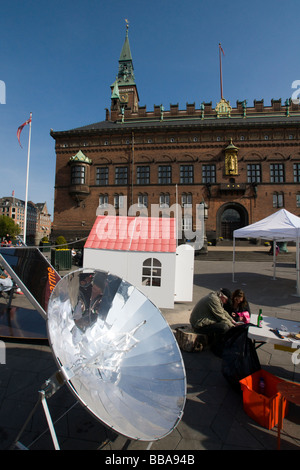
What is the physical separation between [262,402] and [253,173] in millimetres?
33042

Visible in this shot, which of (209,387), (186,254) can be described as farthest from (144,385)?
(186,254)

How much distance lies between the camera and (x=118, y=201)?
34125mm

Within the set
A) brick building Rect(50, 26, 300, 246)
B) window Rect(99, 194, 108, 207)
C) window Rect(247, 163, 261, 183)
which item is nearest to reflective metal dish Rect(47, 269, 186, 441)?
brick building Rect(50, 26, 300, 246)

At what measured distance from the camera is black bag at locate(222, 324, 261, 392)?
12.0ft

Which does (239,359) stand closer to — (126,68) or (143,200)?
(143,200)

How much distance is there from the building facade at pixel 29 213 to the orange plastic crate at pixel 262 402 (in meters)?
Result: 87.5

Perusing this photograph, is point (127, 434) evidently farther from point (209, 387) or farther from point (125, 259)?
point (125, 259)

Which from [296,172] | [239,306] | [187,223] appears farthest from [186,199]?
[239,306]

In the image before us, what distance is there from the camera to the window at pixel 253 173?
31.8m

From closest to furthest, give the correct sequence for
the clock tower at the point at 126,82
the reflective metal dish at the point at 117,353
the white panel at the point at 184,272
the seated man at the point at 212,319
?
the reflective metal dish at the point at 117,353, the seated man at the point at 212,319, the white panel at the point at 184,272, the clock tower at the point at 126,82

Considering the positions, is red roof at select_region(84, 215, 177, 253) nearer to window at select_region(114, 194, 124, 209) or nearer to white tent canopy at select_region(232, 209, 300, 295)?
white tent canopy at select_region(232, 209, 300, 295)

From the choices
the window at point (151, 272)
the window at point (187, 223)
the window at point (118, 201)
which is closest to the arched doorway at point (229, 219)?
the window at point (187, 223)

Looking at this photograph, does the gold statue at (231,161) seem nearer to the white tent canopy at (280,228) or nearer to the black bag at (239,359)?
the white tent canopy at (280,228)

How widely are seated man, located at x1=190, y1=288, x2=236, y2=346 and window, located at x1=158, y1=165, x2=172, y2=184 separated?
29.6 meters
